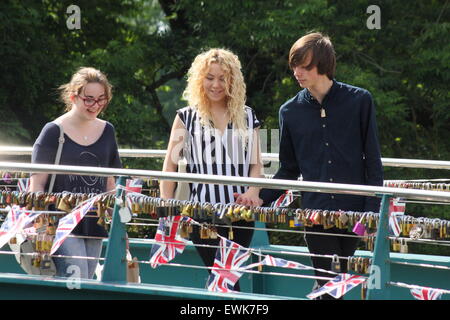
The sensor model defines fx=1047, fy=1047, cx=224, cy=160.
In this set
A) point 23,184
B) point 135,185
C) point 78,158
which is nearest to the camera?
point 78,158

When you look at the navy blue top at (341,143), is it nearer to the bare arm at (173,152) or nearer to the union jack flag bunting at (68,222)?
the bare arm at (173,152)

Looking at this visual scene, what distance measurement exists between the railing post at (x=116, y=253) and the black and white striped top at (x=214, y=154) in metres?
0.48

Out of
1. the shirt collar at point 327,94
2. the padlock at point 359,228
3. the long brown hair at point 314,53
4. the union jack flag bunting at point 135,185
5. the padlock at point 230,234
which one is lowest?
the padlock at point 230,234

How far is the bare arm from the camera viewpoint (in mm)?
5918

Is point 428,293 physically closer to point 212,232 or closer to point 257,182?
point 257,182

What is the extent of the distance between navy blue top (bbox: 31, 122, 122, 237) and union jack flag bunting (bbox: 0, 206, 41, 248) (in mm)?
297

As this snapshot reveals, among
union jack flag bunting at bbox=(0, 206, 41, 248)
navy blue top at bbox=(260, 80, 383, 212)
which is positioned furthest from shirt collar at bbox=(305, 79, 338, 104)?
union jack flag bunting at bbox=(0, 206, 41, 248)

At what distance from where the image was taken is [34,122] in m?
17.8

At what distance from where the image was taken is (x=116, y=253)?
18.6 feet

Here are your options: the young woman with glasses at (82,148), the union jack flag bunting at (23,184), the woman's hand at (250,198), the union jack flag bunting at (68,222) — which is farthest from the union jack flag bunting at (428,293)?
the union jack flag bunting at (23,184)

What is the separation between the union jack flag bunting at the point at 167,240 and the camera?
5.75m

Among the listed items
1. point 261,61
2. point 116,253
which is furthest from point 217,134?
point 261,61

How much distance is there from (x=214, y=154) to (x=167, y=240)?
55 centimetres

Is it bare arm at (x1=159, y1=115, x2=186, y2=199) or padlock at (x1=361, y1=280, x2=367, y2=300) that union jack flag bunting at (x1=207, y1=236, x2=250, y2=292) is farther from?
padlock at (x1=361, y1=280, x2=367, y2=300)
